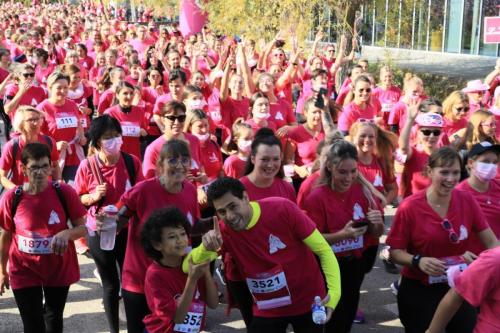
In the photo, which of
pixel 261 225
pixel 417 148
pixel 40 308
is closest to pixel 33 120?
pixel 40 308

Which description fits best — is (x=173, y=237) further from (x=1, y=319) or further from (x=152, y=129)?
(x=152, y=129)

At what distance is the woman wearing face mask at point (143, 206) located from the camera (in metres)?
4.45

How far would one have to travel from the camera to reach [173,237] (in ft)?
12.0

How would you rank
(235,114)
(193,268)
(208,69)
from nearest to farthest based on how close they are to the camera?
1. (193,268)
2. (235,114)
3. (208,69)

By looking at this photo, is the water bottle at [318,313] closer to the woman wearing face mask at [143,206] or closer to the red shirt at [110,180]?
the woman wearing face mask at [143,206]

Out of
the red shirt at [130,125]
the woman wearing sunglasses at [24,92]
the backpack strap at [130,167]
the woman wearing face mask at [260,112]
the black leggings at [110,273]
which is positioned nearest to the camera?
the black leggings at [110,273]

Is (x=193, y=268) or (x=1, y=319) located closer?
(x=193, y=268)

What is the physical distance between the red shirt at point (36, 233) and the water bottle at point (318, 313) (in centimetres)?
186

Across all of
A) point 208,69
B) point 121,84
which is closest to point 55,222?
point 121,84

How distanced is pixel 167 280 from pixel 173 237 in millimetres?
231

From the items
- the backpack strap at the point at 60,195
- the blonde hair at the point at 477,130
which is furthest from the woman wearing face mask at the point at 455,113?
the backpack strap at the point at 60,195

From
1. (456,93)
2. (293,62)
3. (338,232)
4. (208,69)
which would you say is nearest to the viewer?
(338,232)

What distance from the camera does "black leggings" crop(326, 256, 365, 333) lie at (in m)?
4.85

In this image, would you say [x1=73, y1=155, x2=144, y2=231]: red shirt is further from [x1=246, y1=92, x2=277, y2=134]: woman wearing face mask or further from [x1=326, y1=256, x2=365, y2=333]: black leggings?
[x1=246, y1=92, x2=277, y2=134]: woman wearing face mask
